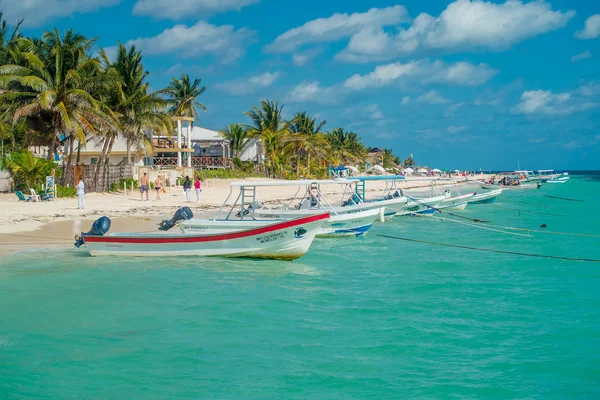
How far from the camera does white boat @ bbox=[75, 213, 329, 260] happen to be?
1562 centimetres

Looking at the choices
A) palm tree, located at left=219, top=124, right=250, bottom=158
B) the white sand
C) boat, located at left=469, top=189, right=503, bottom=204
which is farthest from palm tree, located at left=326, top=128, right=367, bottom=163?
the white sand

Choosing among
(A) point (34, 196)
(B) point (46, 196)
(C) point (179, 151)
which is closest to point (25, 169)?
(B) point (46, 196)

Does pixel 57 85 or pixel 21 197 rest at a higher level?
pixel 57 85

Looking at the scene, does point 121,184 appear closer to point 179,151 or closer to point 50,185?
point 50,185

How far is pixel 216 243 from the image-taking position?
16016 mm

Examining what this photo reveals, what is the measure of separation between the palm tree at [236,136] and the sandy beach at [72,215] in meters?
25.1

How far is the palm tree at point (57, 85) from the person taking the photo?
1251 inches

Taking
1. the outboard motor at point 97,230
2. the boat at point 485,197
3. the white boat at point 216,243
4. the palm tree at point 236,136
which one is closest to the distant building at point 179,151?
the palm tree at point 236,136

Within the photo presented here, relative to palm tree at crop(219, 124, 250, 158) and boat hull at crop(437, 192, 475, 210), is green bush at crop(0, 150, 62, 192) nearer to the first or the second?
boat hull at crop(437, 192, 475, 210)

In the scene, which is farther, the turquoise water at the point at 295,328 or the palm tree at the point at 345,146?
the palm tree at the point at 345,146

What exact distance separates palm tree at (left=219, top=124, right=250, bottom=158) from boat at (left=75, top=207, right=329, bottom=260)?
4531 centimetres

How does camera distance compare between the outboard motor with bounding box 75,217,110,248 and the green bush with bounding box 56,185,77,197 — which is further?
the green bush with bounding box 56,185,77,197

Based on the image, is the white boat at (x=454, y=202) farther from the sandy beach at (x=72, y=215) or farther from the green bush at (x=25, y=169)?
the green bush at (x=25, y=169)

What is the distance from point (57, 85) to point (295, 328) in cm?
2753
